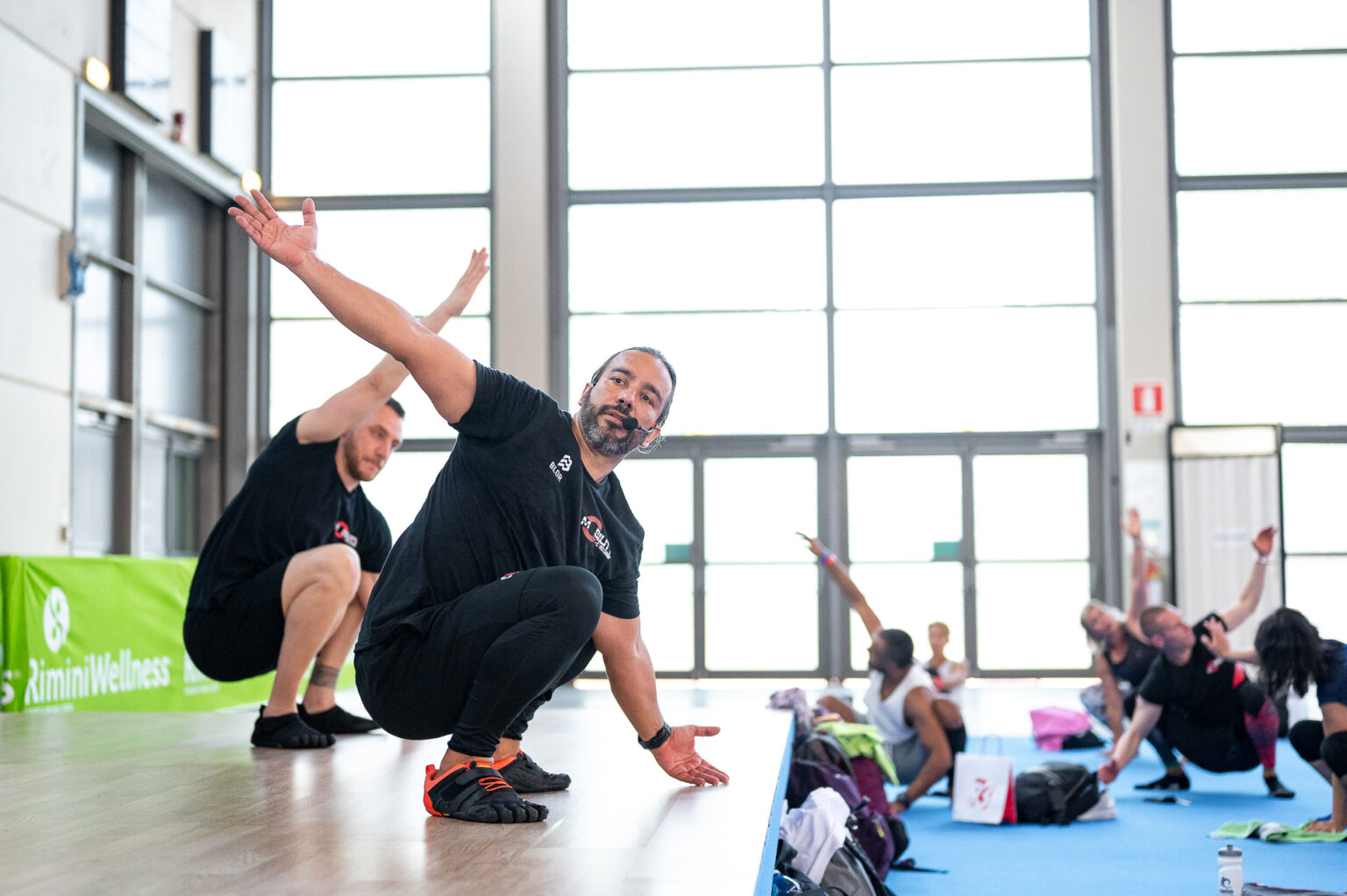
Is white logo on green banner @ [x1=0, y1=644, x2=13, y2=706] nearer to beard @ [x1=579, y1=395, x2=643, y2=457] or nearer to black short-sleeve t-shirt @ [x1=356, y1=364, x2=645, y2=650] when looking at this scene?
black short-sleeve t-shirt @ [x1=356, y1=364, x2=645, y2=650]

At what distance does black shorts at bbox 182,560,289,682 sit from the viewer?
11.5 feet

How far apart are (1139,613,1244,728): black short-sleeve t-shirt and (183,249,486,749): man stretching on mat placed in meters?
3.55

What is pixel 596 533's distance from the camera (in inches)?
99.4

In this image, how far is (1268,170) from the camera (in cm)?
1052

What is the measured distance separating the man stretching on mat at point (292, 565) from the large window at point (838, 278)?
23.1ft

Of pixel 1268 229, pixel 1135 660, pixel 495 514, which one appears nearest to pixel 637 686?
pixel 495 514

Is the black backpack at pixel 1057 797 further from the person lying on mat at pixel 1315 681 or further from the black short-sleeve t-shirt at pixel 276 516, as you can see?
the black short-sleeve t-shirt at pixel 276 516

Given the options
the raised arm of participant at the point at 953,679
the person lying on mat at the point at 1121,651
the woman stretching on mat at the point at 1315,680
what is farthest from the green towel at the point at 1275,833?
the raised arm of participant at the point at 953,679

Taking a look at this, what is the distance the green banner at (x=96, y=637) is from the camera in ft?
17.2

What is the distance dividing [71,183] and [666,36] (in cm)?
511

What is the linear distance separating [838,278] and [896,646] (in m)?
6.03

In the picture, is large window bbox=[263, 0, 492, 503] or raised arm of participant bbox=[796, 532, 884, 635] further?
large window bbox=[263, 0, 492, 503]

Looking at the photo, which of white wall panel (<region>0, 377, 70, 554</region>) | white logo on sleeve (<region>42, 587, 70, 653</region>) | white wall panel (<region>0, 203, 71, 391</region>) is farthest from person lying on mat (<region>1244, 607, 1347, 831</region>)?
white wall panel (<region>0, 203, 71, 391</region>)

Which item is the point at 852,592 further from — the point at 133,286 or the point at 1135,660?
the point at 133,286
